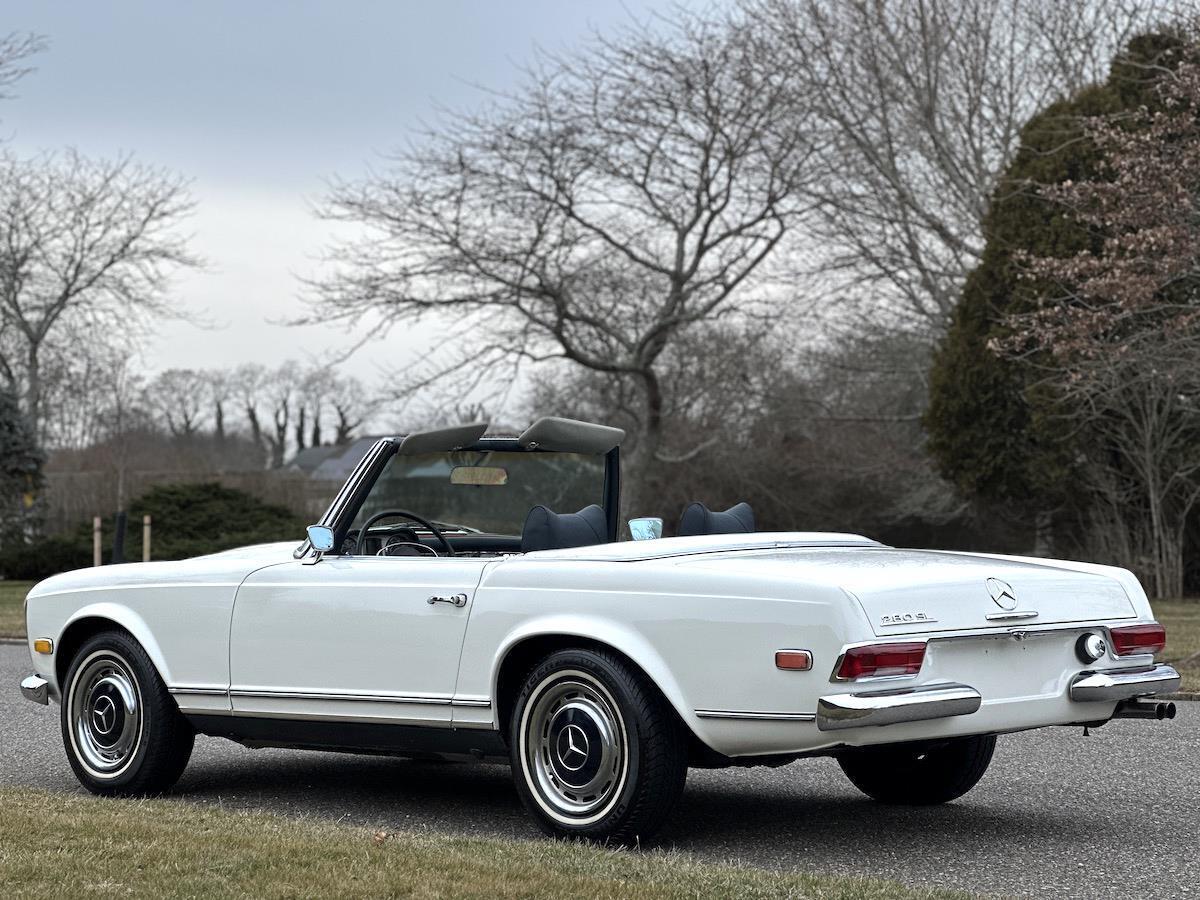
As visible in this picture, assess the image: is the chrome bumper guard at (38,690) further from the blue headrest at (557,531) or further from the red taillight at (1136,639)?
the red taillight at (1136,639)

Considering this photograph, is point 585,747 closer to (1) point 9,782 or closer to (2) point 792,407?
(1) point 9,782

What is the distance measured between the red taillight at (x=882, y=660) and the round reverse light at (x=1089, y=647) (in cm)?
83

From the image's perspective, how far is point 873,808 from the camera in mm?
6711

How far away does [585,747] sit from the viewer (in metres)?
5.63

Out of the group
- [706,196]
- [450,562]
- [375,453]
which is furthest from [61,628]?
[706,196]

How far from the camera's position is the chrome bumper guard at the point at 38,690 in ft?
24.2

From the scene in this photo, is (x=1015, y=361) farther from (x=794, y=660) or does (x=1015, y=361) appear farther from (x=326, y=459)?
(x=326, y=459)

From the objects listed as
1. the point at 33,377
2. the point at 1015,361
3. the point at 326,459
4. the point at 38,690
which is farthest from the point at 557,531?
the point at 326,459

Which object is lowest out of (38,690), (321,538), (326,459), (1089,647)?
(38,690)

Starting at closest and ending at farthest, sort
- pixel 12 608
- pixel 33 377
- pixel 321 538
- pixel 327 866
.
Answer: pixel 327 866 → pixel 321 538 → pixel 12 608 → pixel 33 377

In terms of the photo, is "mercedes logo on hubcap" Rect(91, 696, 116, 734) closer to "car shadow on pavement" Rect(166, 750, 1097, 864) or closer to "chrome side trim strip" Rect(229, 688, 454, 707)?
"car shadow on pavement" Rect(166, 750, 1097, 864)

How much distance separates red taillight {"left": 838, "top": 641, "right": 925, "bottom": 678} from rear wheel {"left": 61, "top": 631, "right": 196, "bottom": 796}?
10.3 feet

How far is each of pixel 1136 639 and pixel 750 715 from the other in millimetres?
1615

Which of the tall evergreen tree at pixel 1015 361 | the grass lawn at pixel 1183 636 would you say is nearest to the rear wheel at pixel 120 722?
the grass lawn at pixel 1183 636
